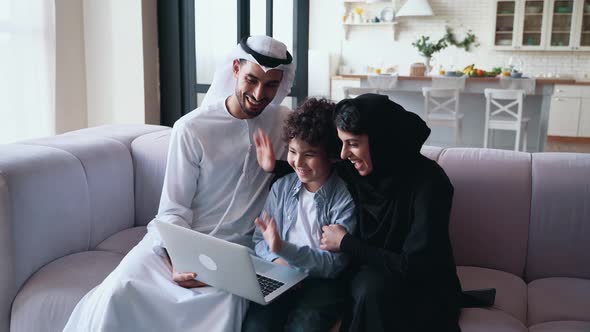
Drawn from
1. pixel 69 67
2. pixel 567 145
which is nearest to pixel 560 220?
pixel 69 67

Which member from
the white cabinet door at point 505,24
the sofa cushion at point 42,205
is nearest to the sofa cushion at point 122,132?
the sofa cushion at point 42,205

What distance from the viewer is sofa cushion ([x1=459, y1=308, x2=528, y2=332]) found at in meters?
1.70

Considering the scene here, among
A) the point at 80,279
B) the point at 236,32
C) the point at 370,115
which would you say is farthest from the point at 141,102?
the point at 370,115

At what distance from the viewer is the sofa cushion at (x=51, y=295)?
1.93 metres

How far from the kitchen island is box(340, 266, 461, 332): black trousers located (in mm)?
4906

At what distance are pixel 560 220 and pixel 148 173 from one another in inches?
69.1

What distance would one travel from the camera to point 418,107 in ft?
22.7

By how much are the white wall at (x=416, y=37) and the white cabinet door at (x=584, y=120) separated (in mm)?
877

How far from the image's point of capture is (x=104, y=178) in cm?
242

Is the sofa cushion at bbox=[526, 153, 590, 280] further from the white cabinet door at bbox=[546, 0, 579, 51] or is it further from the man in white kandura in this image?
the white cabinet door at bbox=[546, 0, 579, 51]

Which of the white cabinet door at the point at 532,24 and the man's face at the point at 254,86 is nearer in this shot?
the man's face at the point at 254,86

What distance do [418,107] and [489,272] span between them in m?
4.98

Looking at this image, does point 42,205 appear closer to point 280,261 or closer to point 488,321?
point 280,261

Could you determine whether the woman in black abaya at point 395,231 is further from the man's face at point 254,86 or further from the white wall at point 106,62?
the white wall at point 106,62
